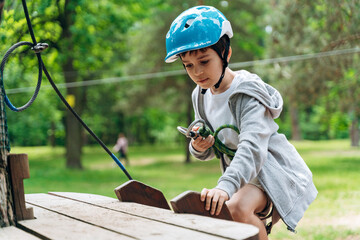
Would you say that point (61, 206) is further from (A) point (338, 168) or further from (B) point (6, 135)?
(A) point (338, 168)

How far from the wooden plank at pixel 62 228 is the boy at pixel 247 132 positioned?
0.64 metres

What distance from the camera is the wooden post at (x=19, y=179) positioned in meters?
1.62

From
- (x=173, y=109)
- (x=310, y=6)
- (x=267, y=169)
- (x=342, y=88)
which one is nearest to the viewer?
(x=267, y=169)

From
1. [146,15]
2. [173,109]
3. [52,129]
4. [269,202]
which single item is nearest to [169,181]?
[146,15]

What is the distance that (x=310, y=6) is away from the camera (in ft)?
45.1

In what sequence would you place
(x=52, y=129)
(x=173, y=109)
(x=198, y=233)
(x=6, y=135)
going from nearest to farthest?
(x=198, y=233), (x=6, y=135), (x=173, y=109), (x=52, y=129)

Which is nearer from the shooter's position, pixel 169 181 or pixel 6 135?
pixel 6 135

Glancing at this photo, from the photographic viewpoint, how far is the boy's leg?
6.17ft

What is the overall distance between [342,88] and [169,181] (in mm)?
6885

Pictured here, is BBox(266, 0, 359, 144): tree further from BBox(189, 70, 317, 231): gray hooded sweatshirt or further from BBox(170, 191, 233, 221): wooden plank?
BBox(170, 191, 233, 221): wooden plank

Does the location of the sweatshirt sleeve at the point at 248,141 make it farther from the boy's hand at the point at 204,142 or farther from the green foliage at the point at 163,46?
the green foliage at the point at 163,46

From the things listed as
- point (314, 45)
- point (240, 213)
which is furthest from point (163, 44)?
point (240, 213)

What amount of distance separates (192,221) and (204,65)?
2.89 feet

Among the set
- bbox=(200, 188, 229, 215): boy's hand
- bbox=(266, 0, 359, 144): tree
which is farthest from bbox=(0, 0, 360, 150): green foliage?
bbox=(200, 188, 229, 215): boy's hand
